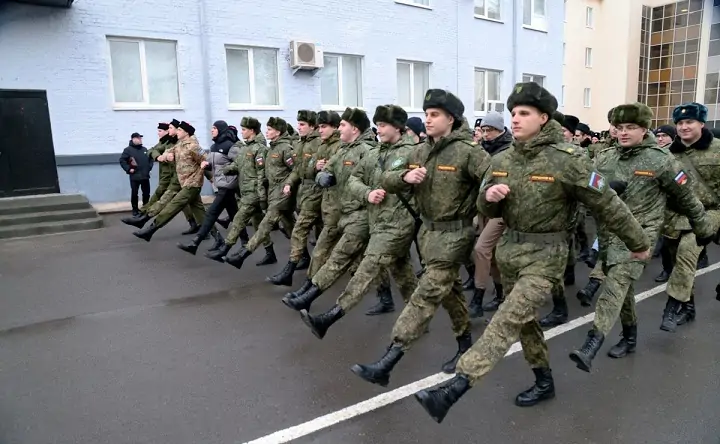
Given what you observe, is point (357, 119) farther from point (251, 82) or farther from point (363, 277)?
point (251, 82)

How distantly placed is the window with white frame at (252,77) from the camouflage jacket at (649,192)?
35.6 ft

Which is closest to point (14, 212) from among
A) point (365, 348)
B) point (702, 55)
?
point (365, 348)

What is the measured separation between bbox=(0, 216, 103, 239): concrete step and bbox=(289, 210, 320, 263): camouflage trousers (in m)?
6.06

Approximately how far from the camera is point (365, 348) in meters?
4.51

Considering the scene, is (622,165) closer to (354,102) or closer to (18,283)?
(18,283)

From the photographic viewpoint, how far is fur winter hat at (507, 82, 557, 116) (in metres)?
3.13

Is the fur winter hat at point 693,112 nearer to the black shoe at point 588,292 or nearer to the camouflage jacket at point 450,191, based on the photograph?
the black shoe at point 588,292

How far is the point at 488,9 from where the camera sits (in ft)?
59.4

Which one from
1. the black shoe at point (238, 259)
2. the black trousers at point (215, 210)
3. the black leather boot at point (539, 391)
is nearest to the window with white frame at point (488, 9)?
the black trousers at point (215, 210)

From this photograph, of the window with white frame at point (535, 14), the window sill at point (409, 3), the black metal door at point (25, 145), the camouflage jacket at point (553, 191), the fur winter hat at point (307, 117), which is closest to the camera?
the camouflage jacket at point (553, 191)

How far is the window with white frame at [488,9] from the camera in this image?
701 inches

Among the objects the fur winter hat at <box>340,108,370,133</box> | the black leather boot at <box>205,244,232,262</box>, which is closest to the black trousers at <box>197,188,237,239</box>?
the black leather boot at <box>205,244,232,262</box>

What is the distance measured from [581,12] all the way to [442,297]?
34.2m

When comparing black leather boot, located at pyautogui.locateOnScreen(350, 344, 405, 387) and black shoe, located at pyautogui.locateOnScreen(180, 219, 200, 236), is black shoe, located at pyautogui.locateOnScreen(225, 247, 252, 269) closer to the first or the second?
black shoe, located at pyautogui.locateOnScreen(180, 219, 200, 236)
